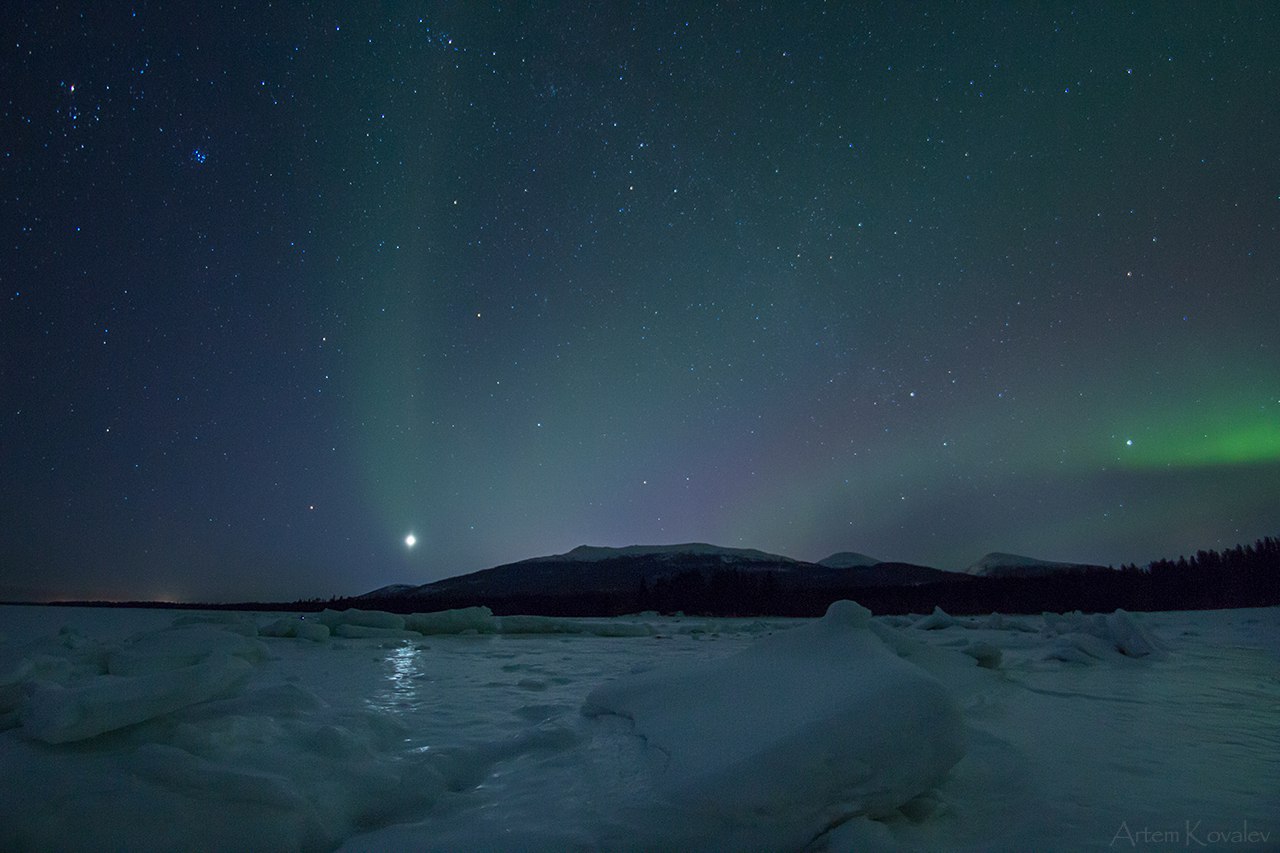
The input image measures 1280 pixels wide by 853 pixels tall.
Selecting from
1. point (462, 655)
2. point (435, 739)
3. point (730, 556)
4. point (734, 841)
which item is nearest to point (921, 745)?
point (734, 841)

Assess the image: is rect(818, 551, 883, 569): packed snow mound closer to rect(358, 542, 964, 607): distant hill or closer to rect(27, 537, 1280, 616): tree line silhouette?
rect(358, 542, 964, 607): distant hill

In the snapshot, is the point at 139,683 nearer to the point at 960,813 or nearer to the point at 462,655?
the point at 960,813

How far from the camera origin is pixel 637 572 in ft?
384

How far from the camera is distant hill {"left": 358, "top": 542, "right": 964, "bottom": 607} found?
307 feet

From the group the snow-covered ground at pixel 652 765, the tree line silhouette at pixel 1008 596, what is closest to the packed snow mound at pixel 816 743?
the snow-covered ground at pixel 652 765

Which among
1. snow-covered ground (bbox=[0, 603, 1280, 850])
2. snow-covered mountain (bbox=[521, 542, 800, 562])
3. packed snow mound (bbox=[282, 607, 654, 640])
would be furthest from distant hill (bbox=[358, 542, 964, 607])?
snow-covered ground (bbox=[0, 603, 1280, 850])

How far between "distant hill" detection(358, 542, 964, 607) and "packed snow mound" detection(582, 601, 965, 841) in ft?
256

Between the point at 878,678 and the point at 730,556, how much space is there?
151129 millimetres

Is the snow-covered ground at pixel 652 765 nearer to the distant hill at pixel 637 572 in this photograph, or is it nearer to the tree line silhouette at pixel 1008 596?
the tree line silhouette at pixel 1008 596

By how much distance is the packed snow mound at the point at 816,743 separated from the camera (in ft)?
6.64

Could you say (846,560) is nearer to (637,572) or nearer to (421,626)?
(637,572)

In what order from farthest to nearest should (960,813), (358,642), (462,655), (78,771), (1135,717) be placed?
(358,642)
(462,655)
(1135,717)
(960,813)
(78,771)

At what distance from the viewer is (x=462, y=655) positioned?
8.53 metres

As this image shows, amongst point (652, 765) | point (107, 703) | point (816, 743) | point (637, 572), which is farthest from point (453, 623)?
point (637, 572)
